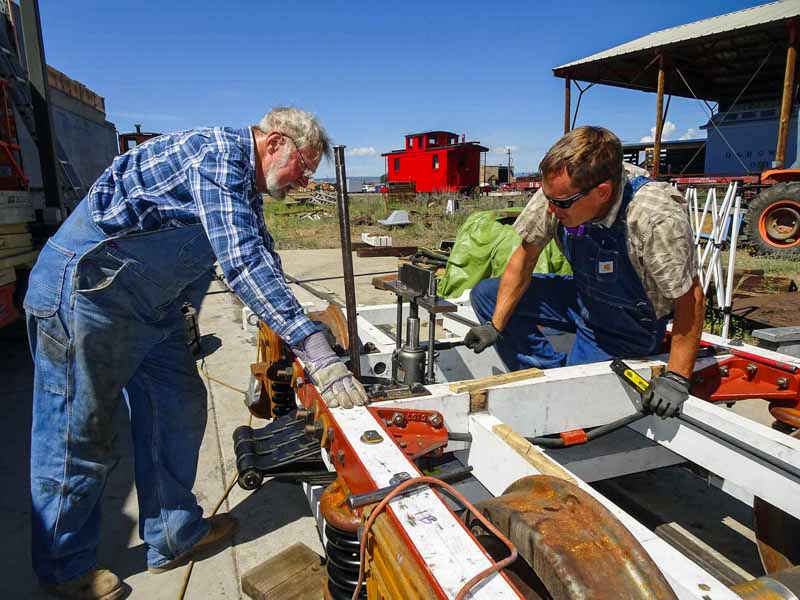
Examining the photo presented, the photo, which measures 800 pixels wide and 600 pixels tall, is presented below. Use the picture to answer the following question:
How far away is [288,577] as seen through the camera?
194cm

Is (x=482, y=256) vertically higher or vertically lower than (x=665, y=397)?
higher

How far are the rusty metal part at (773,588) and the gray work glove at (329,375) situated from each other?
1.06 metres

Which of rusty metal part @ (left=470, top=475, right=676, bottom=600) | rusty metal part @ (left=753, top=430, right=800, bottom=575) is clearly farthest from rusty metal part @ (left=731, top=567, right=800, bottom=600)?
rusty metal part @ (left=753, top=430, right=800, bottom=575)

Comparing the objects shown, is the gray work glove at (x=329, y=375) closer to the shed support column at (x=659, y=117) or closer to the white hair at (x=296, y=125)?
the white hair at (x=296, y=125)

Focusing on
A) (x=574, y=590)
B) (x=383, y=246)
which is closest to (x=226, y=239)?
(x=574, y=590)

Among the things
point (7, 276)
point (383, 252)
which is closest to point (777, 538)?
point (7, 276)

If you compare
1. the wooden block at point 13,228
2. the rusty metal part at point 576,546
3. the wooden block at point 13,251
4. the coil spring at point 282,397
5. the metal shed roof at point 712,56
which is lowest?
the coil spring at point 282,397

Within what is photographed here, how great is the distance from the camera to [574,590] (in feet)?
→ 3.20

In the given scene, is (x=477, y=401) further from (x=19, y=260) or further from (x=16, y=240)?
(x=16, y=240)

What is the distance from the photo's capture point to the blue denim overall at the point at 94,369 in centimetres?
177

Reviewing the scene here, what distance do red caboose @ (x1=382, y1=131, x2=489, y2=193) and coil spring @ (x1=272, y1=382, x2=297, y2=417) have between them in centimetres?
2653

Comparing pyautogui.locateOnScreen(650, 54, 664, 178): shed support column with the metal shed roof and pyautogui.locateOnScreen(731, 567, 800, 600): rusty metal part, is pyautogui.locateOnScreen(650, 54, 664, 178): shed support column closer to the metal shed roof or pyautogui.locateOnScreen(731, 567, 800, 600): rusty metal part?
the metal shed roof

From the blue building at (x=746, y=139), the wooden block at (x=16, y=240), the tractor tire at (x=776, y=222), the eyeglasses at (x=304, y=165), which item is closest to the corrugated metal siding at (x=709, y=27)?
the blue building at (x=746, y=139)

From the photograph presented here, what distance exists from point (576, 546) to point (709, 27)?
17592 millimetres
